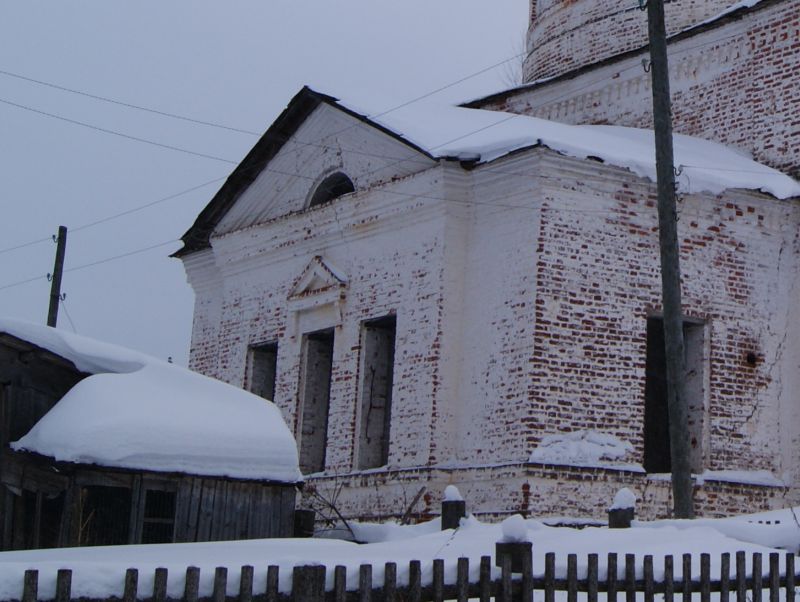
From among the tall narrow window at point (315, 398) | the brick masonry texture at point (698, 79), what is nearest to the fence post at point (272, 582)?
the tall narrow window at point (315, 398)

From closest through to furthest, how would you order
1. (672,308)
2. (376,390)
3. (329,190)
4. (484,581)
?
(484,581)
(672,308)
(376,390)
(329,190)

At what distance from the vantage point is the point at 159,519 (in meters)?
11.1

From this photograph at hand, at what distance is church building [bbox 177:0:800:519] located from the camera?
1404 cm

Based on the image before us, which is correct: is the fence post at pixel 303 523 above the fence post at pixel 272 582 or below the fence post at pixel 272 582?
above

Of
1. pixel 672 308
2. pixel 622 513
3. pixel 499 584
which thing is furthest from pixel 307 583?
pixel 672 308

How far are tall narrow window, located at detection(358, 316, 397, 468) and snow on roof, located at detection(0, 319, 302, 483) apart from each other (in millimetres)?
4202

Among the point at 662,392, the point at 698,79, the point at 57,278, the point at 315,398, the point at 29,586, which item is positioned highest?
the point at 698,79

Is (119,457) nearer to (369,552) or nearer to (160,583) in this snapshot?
(369,552)

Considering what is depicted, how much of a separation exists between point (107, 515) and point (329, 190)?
7.21m

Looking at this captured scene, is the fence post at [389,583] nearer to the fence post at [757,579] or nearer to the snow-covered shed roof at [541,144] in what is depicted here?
the fence post at [757,579]

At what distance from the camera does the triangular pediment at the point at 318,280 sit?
1655 cm

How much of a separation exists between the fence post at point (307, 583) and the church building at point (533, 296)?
8.09 m

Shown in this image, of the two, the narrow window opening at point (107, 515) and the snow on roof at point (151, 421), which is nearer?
the snow on roof at point (151, 421)

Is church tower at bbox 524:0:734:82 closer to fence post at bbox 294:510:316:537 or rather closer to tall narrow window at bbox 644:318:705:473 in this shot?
tall narrow window at bbox 644:318:705:473
